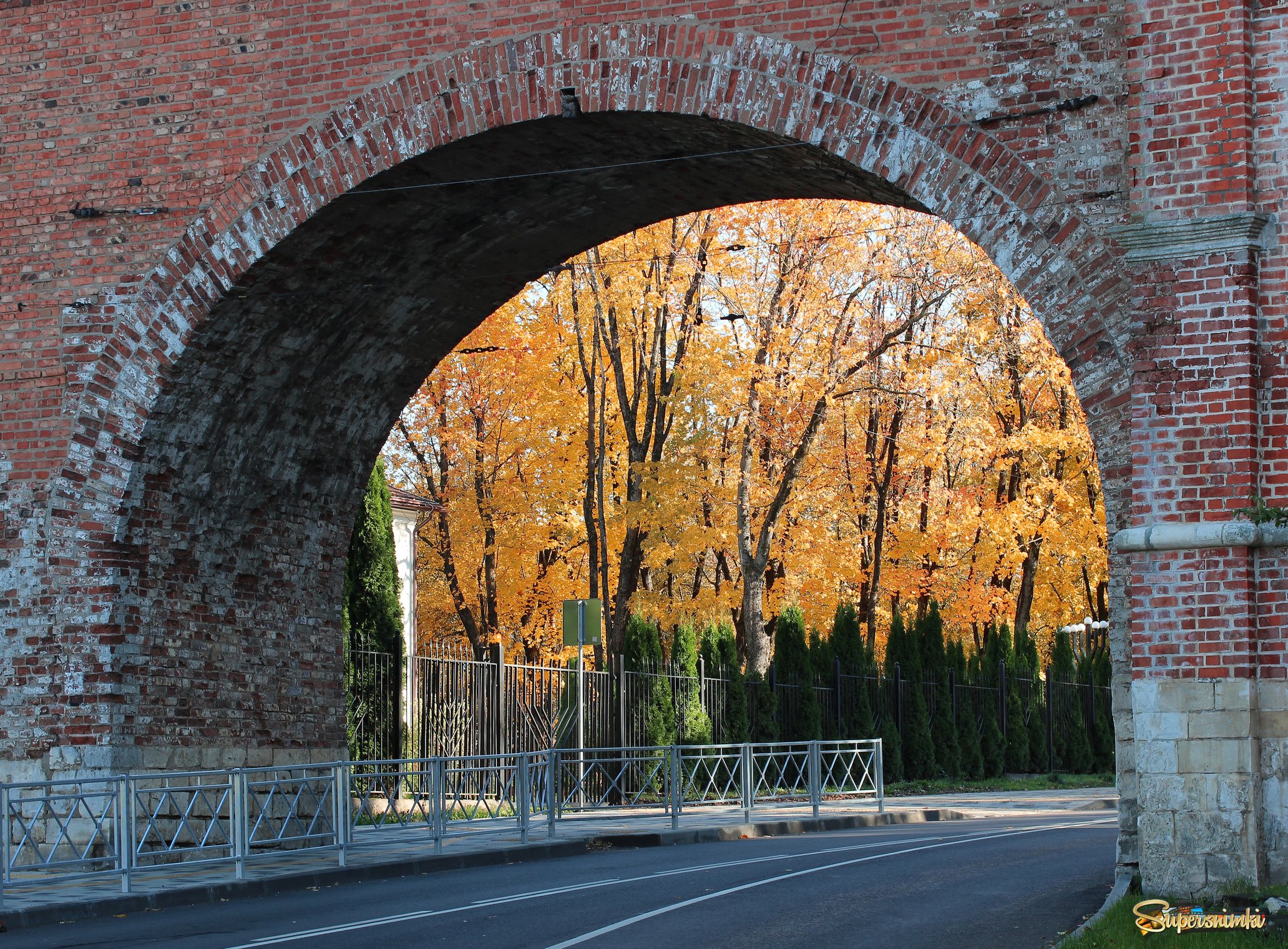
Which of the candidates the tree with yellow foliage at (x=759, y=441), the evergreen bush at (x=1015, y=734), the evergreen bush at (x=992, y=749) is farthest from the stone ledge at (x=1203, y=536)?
the evergreen bush at (x=1015, y=734)

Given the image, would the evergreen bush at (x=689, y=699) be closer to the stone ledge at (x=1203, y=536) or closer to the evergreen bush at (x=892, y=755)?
the evergreen bush at (x=892, y=755)

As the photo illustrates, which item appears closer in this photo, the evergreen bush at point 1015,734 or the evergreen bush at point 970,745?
the evergreen bush at point 970,745


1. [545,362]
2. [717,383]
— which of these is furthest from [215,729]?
[545,362]

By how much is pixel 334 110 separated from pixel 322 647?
17.1 ft

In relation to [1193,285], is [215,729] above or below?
below

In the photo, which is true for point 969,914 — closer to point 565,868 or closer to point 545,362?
point 565,868

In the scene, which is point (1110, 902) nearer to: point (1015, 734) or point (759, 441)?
point (759, 441)

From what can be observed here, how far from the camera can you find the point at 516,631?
33969 mm

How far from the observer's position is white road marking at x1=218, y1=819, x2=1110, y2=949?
8836 mm

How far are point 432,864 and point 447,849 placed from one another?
0.80m

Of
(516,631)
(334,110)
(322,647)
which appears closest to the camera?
(334,110)

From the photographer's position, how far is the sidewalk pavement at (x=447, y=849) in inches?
426

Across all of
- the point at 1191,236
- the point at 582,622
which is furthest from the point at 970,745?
the point at 1191,236

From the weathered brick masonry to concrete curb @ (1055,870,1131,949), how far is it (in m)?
0.18
